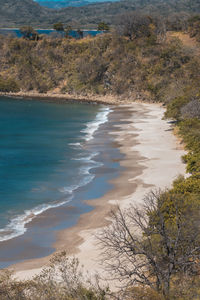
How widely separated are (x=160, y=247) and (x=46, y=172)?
21.1m

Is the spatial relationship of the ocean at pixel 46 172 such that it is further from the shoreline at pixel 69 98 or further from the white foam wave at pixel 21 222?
the shoreline at pixel 69 98

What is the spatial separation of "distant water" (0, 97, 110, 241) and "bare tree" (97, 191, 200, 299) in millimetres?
7258

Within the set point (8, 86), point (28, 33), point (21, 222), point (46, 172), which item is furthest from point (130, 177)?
point (28, 33)

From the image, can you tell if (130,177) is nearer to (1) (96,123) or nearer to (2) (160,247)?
(2) (160,247)

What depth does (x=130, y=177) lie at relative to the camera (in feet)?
111

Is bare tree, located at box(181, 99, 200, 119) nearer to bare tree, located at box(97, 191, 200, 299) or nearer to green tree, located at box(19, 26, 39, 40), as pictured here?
bare tree, located at box(97, 191, 200, 299)

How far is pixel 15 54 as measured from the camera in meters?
119

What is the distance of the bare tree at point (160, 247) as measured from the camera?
13031 millimetres

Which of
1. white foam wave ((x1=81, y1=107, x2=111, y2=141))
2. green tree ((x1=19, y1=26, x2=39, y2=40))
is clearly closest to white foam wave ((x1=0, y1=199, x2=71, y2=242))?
white foam wave ((x1=81, y1=107, x2=111, y2=141))

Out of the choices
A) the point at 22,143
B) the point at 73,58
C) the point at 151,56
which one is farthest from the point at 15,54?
the point at 22,143

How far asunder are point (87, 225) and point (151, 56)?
82.5 meters

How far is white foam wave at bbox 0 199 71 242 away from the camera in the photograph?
76.5 feet

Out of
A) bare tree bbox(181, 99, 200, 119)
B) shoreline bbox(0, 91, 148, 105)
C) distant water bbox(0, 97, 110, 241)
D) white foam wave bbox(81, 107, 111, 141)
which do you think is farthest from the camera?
shoreline bbox(0, 91, 148, 105)

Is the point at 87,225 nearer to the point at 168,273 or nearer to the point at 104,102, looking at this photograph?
the point at 168,273
